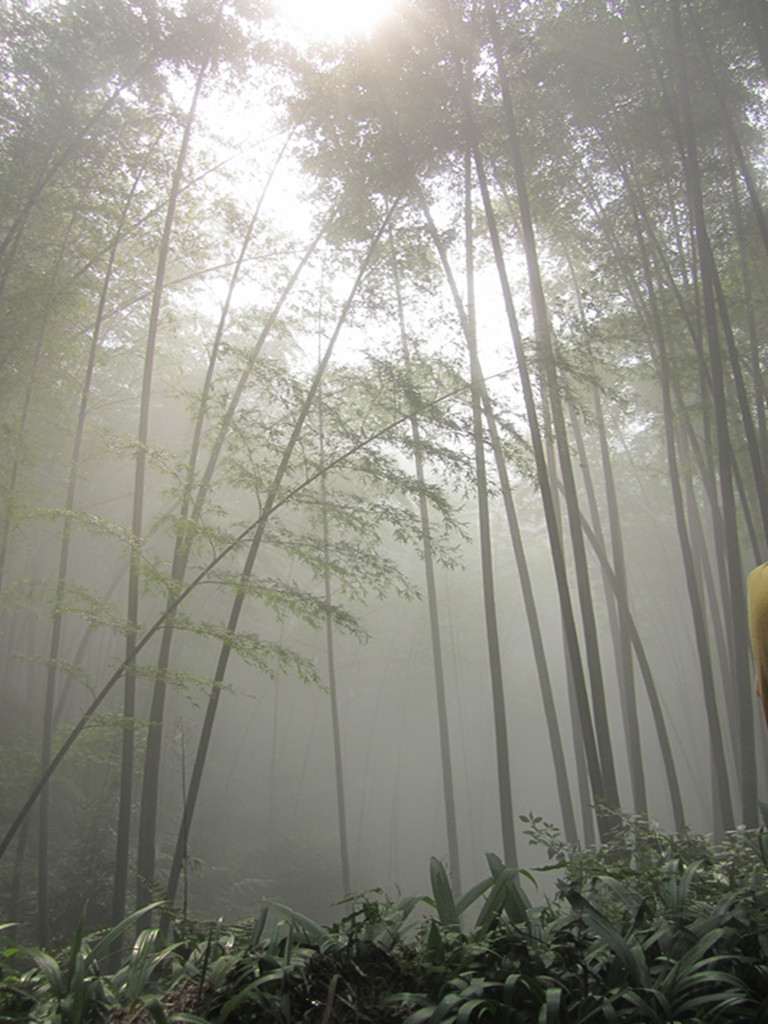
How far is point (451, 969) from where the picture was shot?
3.56 ft

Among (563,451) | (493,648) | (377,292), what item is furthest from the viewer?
(377,292)

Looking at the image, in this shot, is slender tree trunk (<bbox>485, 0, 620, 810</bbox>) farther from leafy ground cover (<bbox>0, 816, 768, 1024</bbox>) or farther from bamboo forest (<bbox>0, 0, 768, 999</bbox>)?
leafy ground cover (<bbox>0, 816, 768, 1024</bbox>)

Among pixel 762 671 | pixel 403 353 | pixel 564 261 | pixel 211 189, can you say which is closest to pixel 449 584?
pixel 564 261

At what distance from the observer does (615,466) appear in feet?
31.2

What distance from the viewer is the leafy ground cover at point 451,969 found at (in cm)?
96

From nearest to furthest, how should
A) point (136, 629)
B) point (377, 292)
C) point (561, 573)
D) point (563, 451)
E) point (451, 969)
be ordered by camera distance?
point (451, 969)
point (136, 629)
point (561, 573)
point (563, 451)
point (377, 292)

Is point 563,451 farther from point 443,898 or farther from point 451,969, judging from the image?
point 451,969

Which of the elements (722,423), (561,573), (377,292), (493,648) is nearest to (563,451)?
(561,573)

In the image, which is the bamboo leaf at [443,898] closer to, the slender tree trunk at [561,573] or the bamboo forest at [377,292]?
the bamboo forest at [377,292]

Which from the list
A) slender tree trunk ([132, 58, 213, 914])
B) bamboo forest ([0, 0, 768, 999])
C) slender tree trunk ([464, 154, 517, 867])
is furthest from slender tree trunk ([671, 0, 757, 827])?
slender tree trunk ([132, 58, 213, 914])

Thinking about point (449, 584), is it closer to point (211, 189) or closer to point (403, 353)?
point (403, 353)

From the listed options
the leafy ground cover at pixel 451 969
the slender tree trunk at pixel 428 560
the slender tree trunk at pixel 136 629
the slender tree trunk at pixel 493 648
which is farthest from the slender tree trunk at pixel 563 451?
the slender tree trunk at pixel 136 629

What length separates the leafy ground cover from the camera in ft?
3.16

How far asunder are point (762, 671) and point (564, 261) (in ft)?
18.2
